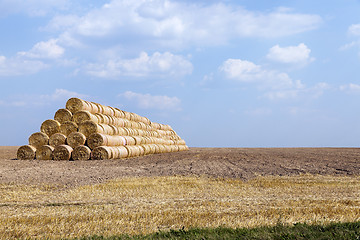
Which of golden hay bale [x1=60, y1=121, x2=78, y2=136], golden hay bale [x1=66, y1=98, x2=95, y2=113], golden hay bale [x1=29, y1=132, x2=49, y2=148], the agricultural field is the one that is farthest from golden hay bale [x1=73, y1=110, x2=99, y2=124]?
the agricultural field

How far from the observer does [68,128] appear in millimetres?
20547

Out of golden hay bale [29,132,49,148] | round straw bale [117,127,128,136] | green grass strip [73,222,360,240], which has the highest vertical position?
round straw bale [117,127,128,136]

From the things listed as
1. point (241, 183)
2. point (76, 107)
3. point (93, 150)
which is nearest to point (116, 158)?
point (93, 150)

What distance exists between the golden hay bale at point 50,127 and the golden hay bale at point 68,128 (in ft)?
0.95

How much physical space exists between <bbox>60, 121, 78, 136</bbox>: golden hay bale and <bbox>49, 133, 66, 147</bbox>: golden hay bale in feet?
1.77

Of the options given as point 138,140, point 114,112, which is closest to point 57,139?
point 114,112

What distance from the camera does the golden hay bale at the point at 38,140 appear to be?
2019 cm

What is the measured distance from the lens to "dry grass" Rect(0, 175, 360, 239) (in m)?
5.34

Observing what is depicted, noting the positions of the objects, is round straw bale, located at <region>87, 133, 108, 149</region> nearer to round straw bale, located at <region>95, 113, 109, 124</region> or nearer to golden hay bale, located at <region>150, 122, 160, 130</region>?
round straw bale, located at <region>95, 113, 109, 124</region>

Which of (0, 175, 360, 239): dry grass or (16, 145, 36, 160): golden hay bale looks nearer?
(0, 175, 360, 239): dry grass

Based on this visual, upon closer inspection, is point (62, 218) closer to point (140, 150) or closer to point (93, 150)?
point (93, 150)

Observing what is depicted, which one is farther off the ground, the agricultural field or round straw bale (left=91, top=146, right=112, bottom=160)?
round straw bale (left=91, top=146, right=112, bottom=160)

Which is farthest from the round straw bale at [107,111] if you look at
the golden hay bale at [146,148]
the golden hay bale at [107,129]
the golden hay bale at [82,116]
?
the golden hay bale at [146,148]

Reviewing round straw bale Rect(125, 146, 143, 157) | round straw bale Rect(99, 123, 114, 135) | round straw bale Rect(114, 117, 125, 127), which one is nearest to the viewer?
round straw bale Rect(99, 123, 114, 135)
